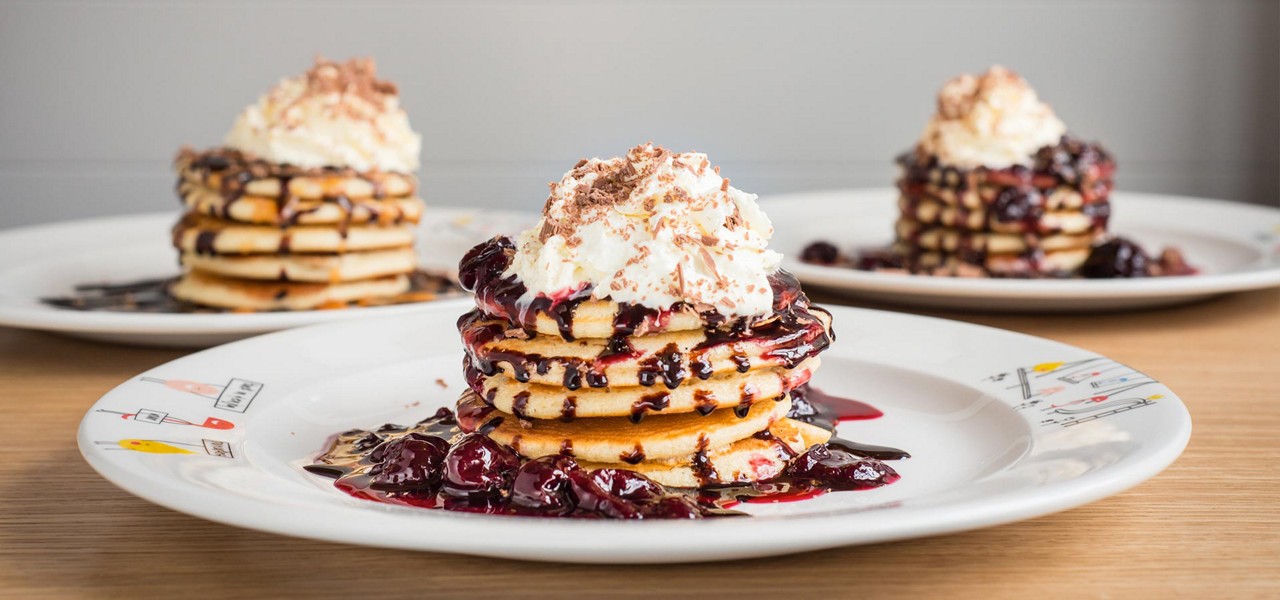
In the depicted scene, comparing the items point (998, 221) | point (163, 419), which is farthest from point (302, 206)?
point (998, 221)

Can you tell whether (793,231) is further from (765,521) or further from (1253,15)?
(1253,15)

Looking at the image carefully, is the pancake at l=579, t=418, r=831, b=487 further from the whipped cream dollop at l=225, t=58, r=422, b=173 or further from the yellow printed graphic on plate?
the whipped cream dollop at l=225, t=58, r=422, b=173

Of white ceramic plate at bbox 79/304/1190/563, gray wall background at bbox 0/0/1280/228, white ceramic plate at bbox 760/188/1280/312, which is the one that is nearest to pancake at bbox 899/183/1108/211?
white ceramic plate at bbox 760/188/1280/312

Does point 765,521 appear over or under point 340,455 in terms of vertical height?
over

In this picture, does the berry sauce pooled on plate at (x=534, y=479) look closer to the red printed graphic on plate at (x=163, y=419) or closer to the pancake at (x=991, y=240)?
the red printed graphic on plate at (x=163, y=419)

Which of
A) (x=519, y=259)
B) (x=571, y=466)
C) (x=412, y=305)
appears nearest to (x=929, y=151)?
(x=412, y=305)

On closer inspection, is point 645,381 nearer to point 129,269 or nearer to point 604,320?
point 604,320

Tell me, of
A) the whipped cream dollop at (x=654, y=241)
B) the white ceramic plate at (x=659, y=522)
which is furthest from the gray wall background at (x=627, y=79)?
the whipped cream dollop at (x=654, y=241)
